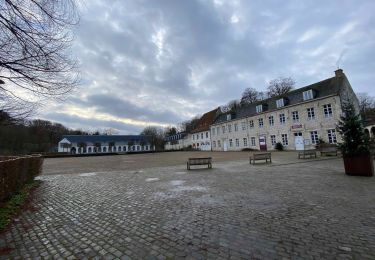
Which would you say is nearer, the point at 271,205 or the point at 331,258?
the point at 331,258

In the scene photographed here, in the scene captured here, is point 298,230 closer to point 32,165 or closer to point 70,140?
point 32,165

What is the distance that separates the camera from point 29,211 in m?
5.44

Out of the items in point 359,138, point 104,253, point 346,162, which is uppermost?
point 359,138

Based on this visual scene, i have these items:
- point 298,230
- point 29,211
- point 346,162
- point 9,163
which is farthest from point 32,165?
point 346,162

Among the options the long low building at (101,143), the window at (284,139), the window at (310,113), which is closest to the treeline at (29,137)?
the long low building at (101,143)

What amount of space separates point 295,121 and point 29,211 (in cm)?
3192

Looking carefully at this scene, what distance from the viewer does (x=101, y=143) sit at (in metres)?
77.8

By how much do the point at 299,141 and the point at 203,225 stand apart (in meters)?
29.7

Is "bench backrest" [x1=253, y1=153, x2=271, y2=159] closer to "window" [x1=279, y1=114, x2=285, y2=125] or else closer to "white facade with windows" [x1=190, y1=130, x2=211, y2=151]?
"window" [x1=279, y1=114, x2=285, y2=125]

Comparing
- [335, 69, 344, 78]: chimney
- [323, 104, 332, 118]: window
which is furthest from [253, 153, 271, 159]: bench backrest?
[335, 69, 344, 78]: chimney

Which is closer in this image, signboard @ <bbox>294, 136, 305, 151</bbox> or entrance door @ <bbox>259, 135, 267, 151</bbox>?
signboard @ <bbox>294, 136, 305, 151</bbox>

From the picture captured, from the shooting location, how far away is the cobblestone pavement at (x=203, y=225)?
10.2 feet

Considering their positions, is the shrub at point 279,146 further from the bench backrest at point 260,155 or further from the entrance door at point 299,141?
the bench backrest at point 260,155

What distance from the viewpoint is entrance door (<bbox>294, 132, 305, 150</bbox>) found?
2907 centimetres
